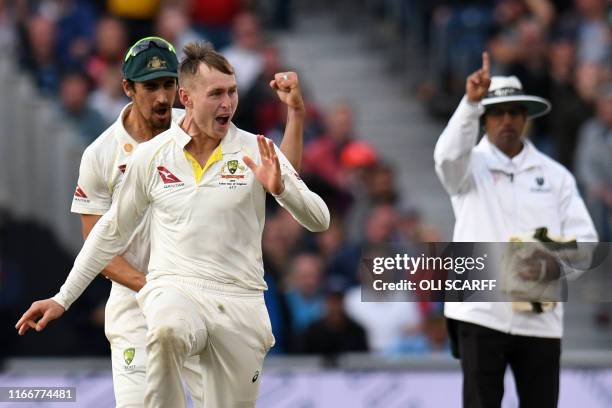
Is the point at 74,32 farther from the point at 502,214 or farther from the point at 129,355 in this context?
the point at 129,355

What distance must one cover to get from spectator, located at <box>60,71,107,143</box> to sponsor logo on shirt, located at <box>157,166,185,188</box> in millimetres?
7281

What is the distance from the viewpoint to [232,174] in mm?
7086

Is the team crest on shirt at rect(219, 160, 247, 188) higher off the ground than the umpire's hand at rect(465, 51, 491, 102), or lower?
lower

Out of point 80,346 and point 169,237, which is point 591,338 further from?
point 169,237

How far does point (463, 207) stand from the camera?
8.55 meters

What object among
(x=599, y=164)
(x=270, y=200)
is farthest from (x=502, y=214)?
(x=599, y=164)

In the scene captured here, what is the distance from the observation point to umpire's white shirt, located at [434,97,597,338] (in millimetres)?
8305

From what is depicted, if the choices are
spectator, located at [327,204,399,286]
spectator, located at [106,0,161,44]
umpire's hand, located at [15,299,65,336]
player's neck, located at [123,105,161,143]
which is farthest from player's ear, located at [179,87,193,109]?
spectator, located at [106,0,161,44]

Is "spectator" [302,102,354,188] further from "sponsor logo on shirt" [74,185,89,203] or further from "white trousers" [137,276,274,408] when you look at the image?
"white trousers" [137,276,274,408]

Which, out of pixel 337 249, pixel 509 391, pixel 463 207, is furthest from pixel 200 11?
pixel 463 207

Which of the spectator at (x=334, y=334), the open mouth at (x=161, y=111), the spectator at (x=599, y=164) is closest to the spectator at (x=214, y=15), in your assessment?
the spectator at (x=599, y=164)

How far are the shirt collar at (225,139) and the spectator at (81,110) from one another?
7.19m

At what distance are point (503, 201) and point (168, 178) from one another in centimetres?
225

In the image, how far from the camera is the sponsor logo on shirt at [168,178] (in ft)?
23.3
